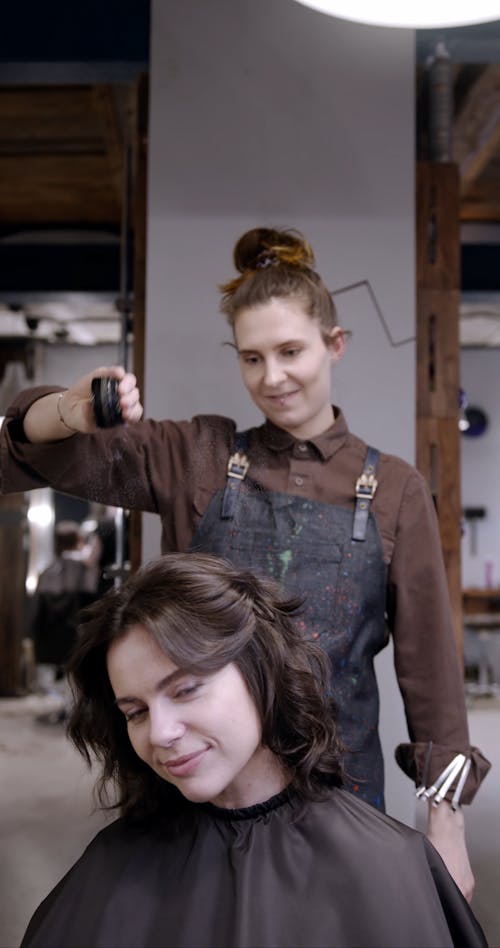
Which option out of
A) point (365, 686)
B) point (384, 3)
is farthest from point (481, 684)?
point (384, 3)

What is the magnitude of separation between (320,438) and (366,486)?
11cm

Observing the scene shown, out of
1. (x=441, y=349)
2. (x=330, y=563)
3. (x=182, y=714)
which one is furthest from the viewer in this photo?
(x=441, y=349)

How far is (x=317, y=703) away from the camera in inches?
45.9

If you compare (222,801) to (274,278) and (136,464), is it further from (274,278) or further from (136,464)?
(274,278)

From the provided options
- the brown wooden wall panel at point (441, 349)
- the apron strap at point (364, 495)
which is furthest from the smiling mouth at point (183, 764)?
the brown wooden wall panel at point (441, 349)

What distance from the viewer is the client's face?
39.5 inches

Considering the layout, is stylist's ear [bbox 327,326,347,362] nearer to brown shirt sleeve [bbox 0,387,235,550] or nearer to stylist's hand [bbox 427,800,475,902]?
brown shirt sleeve [bbox 0,387,235,550]

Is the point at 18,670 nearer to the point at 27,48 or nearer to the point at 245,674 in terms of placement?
the point at 245,674

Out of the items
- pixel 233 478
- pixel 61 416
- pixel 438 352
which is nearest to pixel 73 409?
pixel 61 416

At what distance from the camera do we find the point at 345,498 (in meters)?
1.40

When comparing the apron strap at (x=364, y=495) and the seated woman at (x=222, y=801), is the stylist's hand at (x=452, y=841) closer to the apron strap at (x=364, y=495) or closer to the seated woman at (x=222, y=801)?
the seated woman at (x=222, y=801)

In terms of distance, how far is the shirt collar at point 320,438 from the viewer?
53.6 inches

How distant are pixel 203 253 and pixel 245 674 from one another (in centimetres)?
94

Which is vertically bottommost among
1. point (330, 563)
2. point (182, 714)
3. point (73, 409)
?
point (182, 714)
